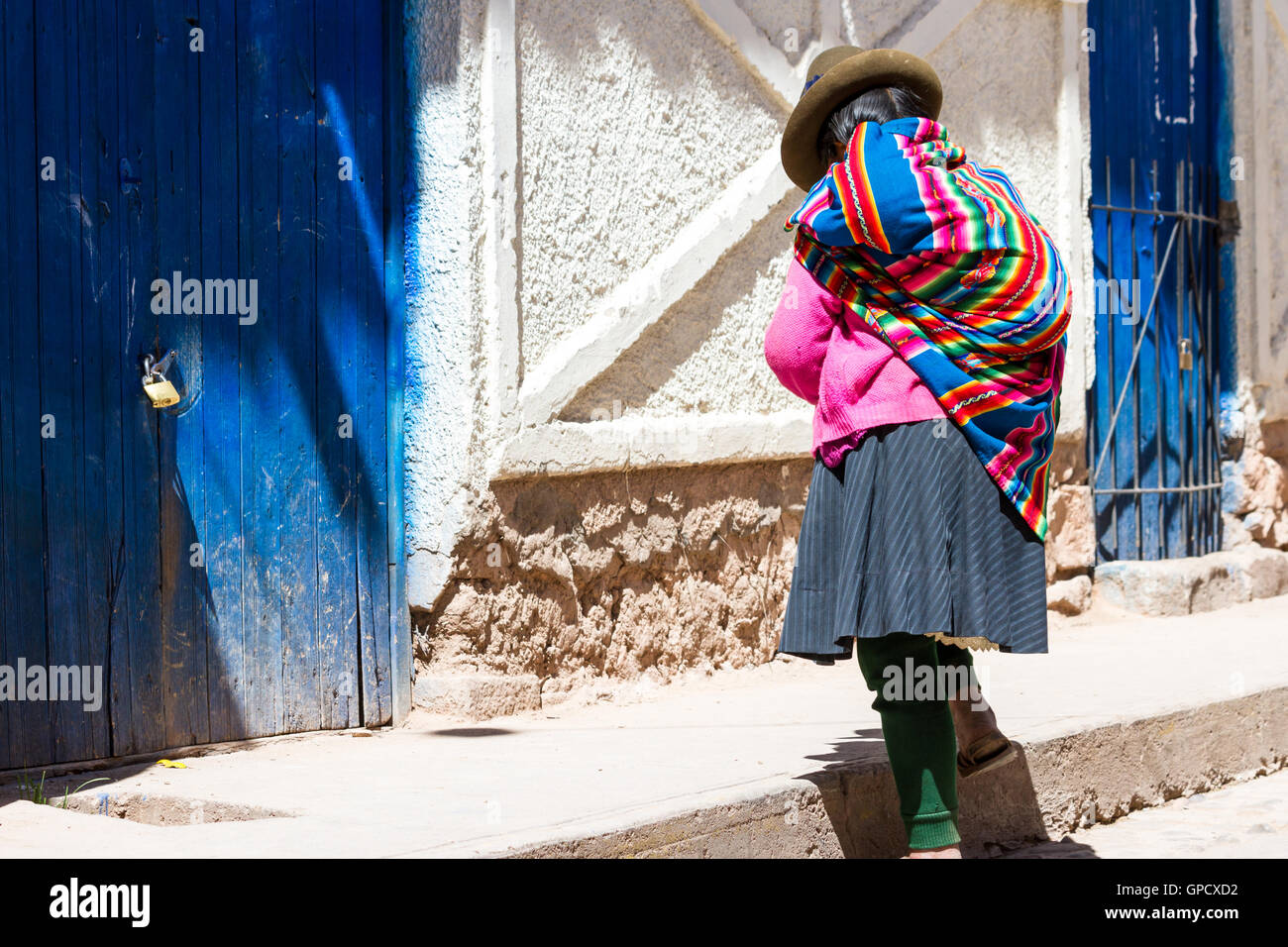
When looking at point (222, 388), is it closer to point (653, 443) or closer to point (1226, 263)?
point (653, 443)

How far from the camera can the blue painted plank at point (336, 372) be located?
471cm

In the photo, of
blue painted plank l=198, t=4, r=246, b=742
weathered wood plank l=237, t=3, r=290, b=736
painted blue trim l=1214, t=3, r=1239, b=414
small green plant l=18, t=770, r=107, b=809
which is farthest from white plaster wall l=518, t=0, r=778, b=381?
painted blue trim l=1214, t=3, r=1239, b=414

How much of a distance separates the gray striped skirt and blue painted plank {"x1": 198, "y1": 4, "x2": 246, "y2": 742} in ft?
5.97

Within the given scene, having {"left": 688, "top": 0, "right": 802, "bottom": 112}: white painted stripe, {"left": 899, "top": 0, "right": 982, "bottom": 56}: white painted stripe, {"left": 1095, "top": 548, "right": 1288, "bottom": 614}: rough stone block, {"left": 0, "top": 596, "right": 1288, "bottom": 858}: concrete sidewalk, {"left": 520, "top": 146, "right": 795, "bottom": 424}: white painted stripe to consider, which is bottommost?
{"left": 0, "top": 596, "right": 1288, "bottom": 858}: concrete sidewalk

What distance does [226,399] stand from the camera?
4.48 metres

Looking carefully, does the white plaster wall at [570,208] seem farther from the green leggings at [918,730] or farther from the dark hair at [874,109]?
the green leggings at [918,730]

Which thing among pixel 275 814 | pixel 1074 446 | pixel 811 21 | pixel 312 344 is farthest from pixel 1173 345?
pixel 275 814

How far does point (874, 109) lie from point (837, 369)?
1.86 ft

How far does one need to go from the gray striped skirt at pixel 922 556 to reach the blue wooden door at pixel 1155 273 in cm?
419

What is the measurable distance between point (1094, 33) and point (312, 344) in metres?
4.47

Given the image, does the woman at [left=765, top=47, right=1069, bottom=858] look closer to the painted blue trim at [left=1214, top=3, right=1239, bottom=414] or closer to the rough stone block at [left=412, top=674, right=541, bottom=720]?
the rough stone block at [left=412, top=674, right=541, bottom=720]

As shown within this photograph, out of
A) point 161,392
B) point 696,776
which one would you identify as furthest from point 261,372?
point 696,776

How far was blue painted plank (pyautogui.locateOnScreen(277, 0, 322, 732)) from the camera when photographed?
461 centimetres

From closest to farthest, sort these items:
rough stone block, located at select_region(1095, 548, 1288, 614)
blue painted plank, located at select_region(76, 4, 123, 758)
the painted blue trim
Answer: blue painted plank, located at select_region(76, 4, 123, 758), rough stone block, located at select_region(1095, 548, 1288, 614), the painted blue trim
